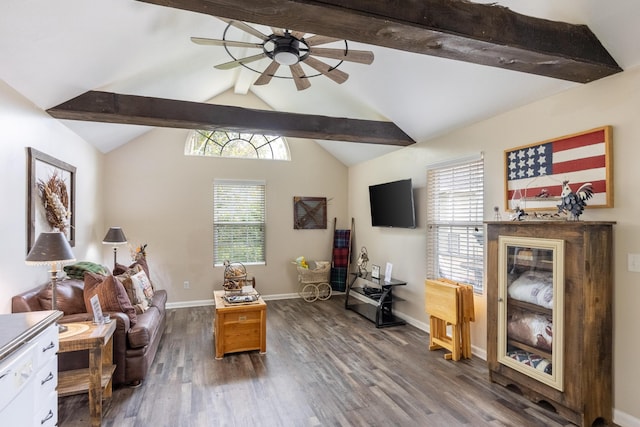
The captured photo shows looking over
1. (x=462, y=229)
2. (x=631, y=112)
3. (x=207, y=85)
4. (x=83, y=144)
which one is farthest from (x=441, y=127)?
(x=83, y=144)

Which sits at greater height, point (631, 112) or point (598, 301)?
point (631, 112)

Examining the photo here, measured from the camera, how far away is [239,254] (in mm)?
5957

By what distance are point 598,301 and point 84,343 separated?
353 cm

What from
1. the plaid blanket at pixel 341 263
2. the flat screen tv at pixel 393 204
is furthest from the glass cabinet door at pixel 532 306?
the plaid blanket at pixel 341 263

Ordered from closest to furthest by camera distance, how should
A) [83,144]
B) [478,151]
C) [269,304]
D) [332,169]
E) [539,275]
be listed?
[539,275] → [478,151] → [83,144] → [269,304] → [332,169]

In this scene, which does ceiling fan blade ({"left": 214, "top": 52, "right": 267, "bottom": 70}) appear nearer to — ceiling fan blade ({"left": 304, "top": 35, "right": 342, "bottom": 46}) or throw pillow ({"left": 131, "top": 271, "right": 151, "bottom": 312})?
ceiling fan blade ({"left": 304, "top": 35, "right": 342, "bottom": 46})

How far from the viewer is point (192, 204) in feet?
18.5

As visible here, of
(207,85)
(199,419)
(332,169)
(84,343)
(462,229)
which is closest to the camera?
(84,343)

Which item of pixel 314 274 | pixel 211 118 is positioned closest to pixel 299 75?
pixel 211 118

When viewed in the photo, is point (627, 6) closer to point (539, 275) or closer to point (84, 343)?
point (539, 275)

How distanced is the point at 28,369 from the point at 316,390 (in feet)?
6.71

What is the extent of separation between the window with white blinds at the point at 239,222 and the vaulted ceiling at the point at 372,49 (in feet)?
6.03

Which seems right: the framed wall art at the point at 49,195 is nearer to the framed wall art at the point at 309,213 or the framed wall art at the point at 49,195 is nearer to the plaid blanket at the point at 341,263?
the framed wall art at the point at 309,213

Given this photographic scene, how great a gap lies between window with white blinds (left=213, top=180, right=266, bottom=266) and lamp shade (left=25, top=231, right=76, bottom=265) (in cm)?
326
